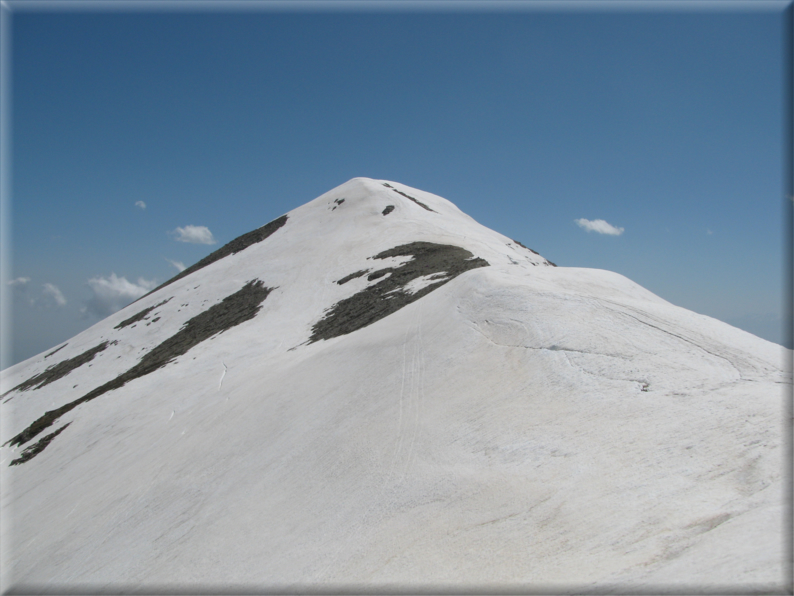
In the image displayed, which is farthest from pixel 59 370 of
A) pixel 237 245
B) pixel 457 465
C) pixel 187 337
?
pixel 457 465

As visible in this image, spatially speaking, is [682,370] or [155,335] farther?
[155,335]

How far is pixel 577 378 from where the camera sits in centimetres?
932

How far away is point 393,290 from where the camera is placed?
968 inches

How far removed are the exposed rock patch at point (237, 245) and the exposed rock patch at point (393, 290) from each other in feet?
90.5

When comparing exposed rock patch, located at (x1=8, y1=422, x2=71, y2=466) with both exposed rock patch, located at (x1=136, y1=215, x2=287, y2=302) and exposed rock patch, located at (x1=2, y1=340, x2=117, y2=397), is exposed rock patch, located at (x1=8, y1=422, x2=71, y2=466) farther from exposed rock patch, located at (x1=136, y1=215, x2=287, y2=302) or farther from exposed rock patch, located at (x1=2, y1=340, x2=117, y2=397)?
exposed rock patch, located at (x1=136, y1=215, x2=287, y2=302)

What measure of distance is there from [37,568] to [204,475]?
5511 mm

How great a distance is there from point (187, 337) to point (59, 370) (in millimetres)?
14282

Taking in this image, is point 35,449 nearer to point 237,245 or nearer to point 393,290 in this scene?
point 393,290

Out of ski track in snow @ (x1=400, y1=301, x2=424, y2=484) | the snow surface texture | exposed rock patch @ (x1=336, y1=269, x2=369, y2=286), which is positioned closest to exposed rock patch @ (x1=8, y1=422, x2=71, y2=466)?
the snow surface texture

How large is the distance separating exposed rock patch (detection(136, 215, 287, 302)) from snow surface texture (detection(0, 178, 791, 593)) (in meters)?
36.1

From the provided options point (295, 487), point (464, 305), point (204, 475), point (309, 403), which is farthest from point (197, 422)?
point (464, 305)

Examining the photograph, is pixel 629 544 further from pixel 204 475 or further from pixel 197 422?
pixel 197 422

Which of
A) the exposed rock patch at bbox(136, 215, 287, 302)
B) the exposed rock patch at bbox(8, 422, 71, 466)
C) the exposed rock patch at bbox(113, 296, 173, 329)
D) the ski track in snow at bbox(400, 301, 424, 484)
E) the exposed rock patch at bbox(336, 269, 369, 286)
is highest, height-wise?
the exposed rock patch at bbox(136, 215, 287, 302)

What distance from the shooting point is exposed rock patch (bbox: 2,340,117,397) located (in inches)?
1473
